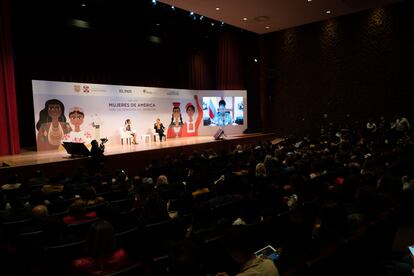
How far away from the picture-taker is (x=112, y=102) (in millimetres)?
11625

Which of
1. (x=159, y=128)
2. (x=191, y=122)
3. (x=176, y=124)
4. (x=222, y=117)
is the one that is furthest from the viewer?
(x=222, y=117)

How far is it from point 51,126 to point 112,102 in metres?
2.33

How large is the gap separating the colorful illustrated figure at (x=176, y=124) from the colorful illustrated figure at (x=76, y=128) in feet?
13.1

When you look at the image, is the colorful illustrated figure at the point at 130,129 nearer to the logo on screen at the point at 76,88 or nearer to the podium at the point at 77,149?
the logo on screen at the point at 76,88

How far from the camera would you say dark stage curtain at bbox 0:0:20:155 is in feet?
30.8

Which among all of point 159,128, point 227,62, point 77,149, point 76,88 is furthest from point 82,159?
point 227,62

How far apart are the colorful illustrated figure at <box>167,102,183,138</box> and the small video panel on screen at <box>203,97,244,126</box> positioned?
1.46 m

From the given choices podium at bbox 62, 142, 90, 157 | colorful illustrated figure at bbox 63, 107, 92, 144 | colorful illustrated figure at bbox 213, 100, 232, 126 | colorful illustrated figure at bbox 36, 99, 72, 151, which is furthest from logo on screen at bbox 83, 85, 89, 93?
colorful illustrated figure at bbox 213, 100, 232, 126

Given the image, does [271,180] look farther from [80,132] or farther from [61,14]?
[61,14]

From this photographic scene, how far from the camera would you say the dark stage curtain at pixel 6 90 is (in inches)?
370

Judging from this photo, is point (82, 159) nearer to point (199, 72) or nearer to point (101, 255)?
point (101, 255)

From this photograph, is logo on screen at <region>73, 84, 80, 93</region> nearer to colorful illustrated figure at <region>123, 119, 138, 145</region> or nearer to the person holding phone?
colorful illustrated figure at <region>123, 119, 138, 145</region>

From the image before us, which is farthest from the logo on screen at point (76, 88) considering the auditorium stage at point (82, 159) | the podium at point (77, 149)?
the podium at point (77, 149)

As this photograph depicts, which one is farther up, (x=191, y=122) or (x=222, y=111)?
(x=222, y=111)
